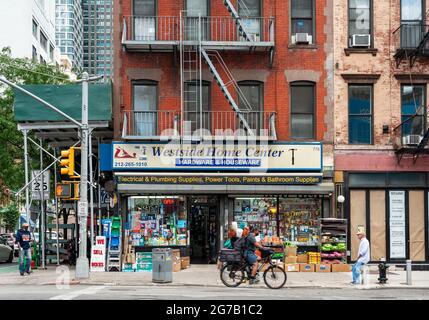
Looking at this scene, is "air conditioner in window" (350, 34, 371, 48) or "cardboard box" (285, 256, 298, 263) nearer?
"cardboard box" (285, 256, 298, 263)

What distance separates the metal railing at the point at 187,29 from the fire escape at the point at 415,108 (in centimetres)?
491

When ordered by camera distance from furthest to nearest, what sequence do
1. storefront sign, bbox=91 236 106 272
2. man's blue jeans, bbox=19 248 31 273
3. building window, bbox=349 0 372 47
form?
building window, bbox=349 0 372 47 → storefront sign, bbox=91 236 106 272 → man's blue jeans, bbox=19 248 31 273

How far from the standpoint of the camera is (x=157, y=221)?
25281 mm

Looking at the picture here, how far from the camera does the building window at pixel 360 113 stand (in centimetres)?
2567

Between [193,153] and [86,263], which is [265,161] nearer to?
[193,153]

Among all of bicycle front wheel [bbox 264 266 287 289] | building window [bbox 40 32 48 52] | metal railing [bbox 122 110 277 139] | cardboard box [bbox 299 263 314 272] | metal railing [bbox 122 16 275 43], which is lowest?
cardboard box [bbox 299 263 314 272]

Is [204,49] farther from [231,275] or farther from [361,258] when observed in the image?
[361,258]

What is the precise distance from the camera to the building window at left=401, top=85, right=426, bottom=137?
25.7m

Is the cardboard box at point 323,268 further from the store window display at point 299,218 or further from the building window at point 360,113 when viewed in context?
the building window at point 360,113

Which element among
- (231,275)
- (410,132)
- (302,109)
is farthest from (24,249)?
(410,132)

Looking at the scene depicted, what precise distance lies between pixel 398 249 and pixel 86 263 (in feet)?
38.4

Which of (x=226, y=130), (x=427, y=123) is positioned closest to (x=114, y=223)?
(x=226, y=130)

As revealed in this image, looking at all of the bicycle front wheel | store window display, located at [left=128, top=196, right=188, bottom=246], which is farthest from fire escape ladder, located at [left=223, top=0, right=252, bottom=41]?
the bicycle front wheel

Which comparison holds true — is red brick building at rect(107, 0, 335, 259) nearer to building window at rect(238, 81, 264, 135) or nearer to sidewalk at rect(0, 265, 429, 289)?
building window at rect(238, 81, 264, 135)
